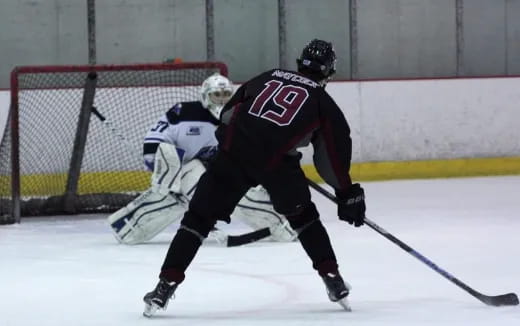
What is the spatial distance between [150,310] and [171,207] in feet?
7.37

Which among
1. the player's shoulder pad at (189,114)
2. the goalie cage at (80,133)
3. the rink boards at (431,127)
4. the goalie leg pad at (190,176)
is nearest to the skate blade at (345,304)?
the goalie leg pad at (190,176)

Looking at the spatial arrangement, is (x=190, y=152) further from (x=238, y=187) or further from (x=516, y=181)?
(x=516, y=181)

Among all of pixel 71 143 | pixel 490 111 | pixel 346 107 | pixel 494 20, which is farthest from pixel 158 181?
pixel 494 20

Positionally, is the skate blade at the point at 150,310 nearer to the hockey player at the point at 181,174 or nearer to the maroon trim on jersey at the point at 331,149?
the maroon trim on jersey at the point at 331,149

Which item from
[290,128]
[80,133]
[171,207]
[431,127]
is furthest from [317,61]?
[431,127]

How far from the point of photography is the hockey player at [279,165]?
3.81m

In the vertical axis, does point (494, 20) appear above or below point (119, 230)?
above

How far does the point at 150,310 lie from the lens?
386cm

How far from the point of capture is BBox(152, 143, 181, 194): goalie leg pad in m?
6.00

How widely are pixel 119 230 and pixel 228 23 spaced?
517cm

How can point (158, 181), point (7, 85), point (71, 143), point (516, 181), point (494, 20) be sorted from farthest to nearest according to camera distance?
1. point (494, 20)
2. point (7, 85)
3. point (516, 181)
4. point (71, 143)
5. point (158, 181)

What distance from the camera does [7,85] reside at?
34.1ft

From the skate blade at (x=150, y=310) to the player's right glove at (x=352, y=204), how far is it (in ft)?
2.10

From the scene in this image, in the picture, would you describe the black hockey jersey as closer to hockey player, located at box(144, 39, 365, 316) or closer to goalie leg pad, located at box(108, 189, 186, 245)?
hockey player, located at box(144, 39, 365, 316)
